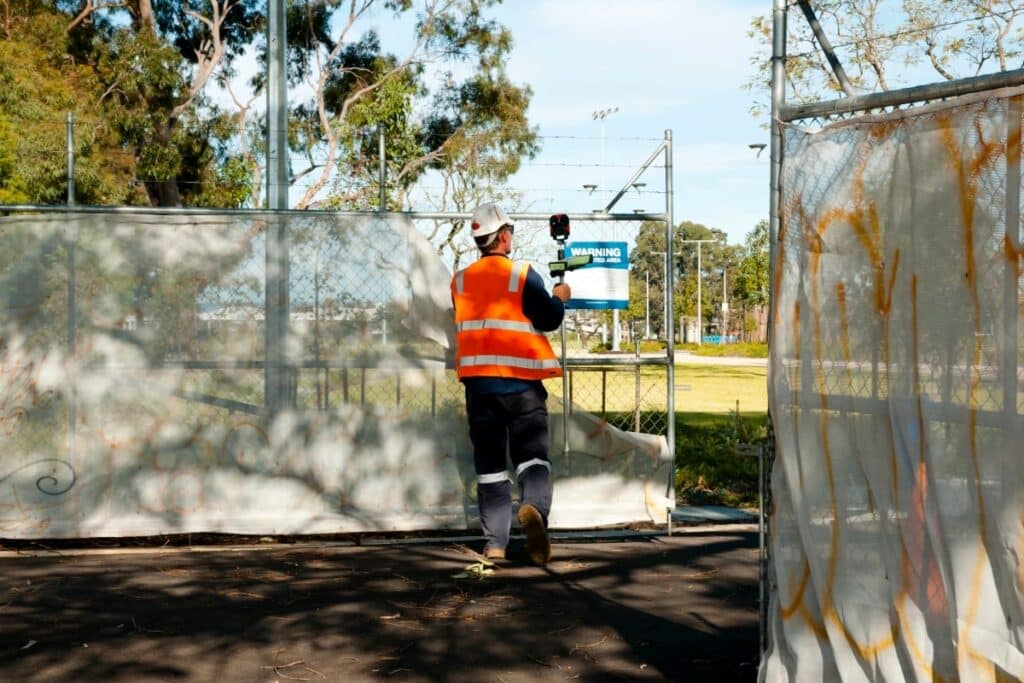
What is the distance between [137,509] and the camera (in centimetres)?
752

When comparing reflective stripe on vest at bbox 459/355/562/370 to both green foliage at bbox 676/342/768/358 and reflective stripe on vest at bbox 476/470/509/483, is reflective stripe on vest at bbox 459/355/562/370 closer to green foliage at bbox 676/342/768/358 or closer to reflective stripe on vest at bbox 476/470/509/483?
reflective stripe on vest at bbox 476/470/509/483

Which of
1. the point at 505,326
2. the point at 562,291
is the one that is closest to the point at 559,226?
the point at 562,291

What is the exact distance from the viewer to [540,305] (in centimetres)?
700

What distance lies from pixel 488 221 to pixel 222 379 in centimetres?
206

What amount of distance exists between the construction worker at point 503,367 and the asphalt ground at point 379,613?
0.41 m

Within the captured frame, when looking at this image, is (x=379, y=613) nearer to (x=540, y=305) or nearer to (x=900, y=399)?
(x=540, y=305)

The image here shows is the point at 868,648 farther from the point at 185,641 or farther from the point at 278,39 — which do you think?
the point at 278,39

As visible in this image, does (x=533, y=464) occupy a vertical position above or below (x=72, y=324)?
below

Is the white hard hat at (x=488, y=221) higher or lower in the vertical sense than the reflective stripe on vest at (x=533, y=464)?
higher

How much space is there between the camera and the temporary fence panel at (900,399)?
10.2 feet

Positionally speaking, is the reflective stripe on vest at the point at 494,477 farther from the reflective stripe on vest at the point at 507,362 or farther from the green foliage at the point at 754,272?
the green foliage at the point at 754,272

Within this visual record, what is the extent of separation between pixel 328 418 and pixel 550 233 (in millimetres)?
1900

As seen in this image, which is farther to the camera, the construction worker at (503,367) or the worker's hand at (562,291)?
the worker's hand at (562,291)

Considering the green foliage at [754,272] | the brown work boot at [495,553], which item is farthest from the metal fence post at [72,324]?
the green foliage at [754,272]
